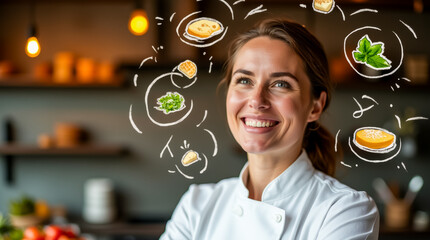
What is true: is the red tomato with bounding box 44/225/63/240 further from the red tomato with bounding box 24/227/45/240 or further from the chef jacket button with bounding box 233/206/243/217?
the chef jacket button with bounding box 233/206/243/217

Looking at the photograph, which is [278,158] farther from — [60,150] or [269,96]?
[60,150]

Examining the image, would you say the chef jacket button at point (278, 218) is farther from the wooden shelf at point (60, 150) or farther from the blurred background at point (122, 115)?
the wooden shelf at point (60, 150)

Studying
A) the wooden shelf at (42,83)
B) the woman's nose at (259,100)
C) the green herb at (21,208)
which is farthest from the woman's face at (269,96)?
the green herb at (21,208)

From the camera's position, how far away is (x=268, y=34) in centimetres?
101

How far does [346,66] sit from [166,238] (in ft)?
8.03

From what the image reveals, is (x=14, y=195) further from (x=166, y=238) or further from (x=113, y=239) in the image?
(x=166, y=238)

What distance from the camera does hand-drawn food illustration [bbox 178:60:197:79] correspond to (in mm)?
1030

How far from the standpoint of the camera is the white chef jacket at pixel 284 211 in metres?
0.92

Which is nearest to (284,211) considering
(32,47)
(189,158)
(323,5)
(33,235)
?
(189,158)

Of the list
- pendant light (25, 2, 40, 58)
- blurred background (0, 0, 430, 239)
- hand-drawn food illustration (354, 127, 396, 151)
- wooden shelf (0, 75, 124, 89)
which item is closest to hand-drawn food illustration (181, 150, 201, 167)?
hand-drawn food illustration (354, 127, 396, 151)

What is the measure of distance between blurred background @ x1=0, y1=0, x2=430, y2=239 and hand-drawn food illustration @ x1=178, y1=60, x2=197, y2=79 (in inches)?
83.4

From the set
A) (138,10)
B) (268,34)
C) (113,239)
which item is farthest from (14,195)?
(268,34)

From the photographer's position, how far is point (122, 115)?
3.54 metres

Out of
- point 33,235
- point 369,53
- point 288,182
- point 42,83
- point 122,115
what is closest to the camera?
point 369,53
